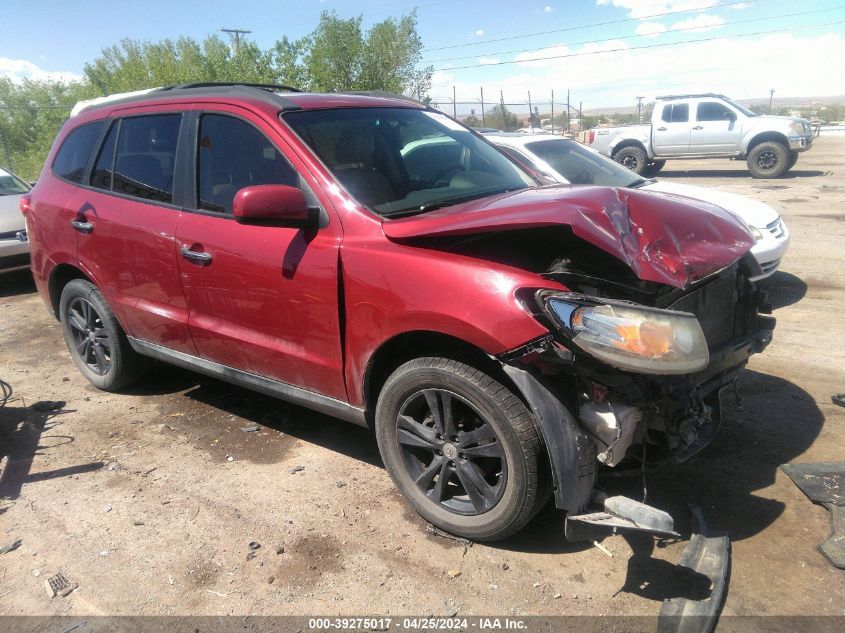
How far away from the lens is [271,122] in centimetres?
339

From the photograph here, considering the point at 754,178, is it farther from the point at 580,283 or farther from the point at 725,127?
the point at 580,283

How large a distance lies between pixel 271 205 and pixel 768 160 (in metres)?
17.5

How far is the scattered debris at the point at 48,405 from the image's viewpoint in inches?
182

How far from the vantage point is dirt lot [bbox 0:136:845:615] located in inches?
104

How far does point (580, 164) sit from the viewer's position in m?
6.98

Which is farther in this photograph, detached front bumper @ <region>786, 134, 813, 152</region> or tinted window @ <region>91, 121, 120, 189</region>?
detached front bumper @ <region>786, 134, 813, 152</region>

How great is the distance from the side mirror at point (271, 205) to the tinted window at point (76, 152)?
2118 mm

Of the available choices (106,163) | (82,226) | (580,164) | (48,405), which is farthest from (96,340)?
(580,164)

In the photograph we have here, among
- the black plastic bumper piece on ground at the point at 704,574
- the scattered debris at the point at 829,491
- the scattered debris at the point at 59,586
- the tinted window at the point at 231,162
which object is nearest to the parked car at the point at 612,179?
the scattered debris at the point at 829,491

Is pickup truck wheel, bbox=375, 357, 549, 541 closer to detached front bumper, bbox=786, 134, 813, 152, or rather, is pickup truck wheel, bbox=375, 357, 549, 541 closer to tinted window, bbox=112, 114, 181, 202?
tinted window, bbox=112, 114, 181, 202

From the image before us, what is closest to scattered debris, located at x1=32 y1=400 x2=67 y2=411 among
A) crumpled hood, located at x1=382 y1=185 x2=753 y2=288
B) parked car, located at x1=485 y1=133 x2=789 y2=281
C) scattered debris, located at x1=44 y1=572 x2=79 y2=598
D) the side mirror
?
scattered debris, located at x1=44 y1=572 x2=79 y2=598

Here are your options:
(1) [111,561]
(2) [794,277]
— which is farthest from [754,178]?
(1) [111,561]

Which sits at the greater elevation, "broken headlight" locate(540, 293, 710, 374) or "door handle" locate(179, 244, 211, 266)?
"door handle" locate(179, 244, 211, 266)

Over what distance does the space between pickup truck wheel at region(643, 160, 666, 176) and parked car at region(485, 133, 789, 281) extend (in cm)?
1294
